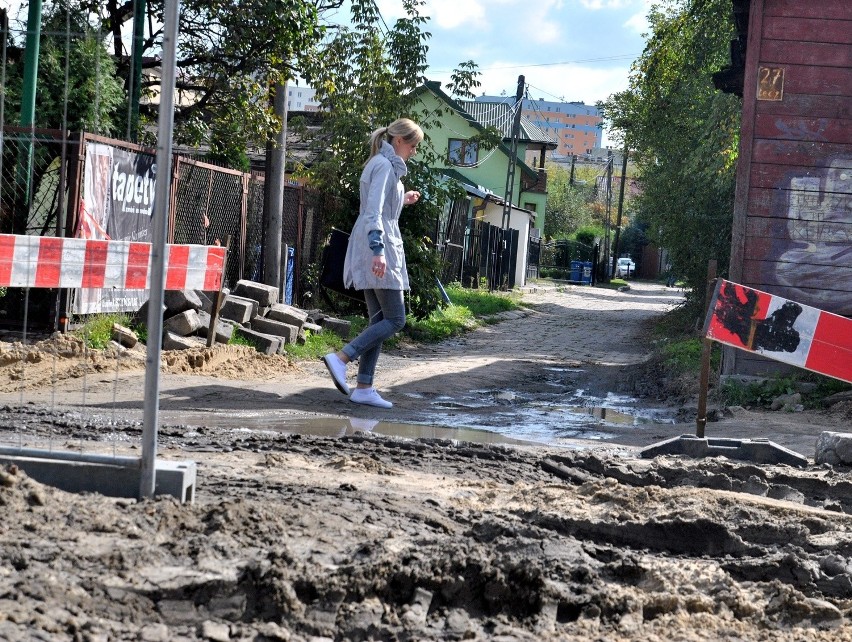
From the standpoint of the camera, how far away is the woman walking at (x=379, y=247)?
7.71 m

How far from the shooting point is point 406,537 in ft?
12.2

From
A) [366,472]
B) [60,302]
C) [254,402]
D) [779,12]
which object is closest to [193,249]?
[60,302]

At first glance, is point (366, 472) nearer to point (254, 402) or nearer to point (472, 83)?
point (254, 402)

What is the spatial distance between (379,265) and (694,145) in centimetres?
1246

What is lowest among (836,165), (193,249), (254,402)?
(254,402)

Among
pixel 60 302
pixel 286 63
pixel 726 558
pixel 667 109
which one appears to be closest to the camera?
pixel 726 558

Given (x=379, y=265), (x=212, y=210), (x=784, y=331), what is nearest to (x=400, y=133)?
(x=379, y=265)

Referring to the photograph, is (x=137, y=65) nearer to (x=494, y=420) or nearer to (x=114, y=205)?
(x=114, y=205)

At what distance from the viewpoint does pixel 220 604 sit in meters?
2.90

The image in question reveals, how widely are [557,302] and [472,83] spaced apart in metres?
17.1

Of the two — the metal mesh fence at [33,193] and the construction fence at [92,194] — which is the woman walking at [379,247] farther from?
the metal mesh fence at [33,193]

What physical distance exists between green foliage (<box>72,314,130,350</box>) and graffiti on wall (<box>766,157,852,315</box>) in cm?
644

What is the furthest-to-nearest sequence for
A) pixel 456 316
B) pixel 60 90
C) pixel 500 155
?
pixel 500 155, pixel 456 316, pixel 60 90

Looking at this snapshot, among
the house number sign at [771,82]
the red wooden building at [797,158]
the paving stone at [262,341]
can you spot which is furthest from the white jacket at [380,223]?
the house number sign at [771,82]
